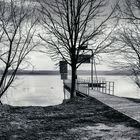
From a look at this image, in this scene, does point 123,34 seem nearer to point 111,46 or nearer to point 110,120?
A: point 111,46

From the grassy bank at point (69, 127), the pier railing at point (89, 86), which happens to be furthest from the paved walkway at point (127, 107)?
the pier railing at point (89, 86)

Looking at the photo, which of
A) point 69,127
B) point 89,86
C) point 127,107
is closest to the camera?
point 69,127

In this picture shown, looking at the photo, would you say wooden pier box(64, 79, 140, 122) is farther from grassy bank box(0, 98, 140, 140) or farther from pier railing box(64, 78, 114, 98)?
pier railing box(64, 78, 114, 98)

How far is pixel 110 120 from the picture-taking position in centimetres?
1072

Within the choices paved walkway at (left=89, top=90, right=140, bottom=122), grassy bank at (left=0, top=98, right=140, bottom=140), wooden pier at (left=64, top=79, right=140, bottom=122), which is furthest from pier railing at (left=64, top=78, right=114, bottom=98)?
grassy bank at (left=0, top=98, right=140, bottom=140)

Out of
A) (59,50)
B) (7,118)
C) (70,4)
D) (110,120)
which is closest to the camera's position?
(110,120)

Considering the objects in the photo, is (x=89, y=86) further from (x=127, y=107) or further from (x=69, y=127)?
(x=69, y=127)

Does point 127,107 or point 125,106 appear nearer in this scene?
point 127,107

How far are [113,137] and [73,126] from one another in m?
1.97

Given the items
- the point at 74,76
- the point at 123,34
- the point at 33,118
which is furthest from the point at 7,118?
the point at 123,34

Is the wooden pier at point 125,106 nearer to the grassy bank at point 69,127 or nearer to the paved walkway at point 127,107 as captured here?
the paved walkway at point 127,107

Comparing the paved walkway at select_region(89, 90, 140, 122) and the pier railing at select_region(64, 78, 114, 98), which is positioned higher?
the paved walkway at select_region(89, 90, 140, 122)

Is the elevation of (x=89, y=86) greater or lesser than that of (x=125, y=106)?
lesser

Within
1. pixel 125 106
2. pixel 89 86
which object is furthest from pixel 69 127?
pixel 89 86
